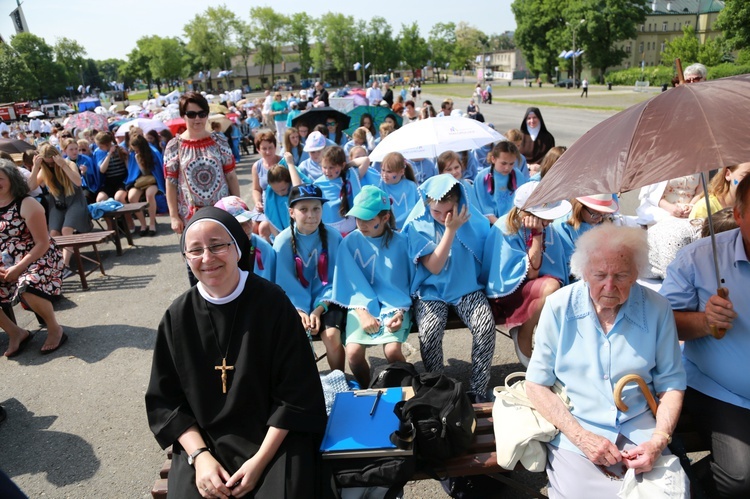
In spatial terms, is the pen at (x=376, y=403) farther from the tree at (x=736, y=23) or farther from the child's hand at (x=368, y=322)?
the tree at (x=736, y=23)

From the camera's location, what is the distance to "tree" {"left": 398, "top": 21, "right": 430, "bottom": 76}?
10581cm

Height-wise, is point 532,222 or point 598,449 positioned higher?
point 532,222

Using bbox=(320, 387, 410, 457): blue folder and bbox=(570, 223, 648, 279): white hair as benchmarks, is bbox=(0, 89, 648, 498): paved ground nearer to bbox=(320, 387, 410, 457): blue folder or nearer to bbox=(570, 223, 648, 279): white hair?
bbox=(320, 387, 410, 457): blue folder

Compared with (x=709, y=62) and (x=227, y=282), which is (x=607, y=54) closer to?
(x=709, y=62)

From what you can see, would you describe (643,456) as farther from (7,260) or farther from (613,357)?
(7,260)

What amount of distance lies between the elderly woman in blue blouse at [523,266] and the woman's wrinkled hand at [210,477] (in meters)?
2.25

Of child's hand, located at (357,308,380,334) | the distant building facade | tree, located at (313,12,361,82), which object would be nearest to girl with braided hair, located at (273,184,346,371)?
child's hand, located at (357,308,380,334)

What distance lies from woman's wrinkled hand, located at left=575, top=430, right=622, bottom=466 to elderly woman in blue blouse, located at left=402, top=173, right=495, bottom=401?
1.28 meters

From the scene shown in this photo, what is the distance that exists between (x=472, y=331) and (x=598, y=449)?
146 cm

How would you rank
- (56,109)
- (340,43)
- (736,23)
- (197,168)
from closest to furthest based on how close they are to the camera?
(197,168)
(736,23)
(56,109)
(340,43)

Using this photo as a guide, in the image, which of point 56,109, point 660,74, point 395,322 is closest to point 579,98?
point 660,74

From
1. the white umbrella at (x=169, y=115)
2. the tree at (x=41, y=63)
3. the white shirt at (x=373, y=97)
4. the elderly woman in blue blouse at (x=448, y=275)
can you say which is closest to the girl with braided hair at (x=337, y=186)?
the elderly woman in blue blouse at (x=448, y=275)

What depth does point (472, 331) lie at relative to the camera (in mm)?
3668

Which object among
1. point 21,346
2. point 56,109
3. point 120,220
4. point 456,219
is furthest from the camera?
point 56,109
